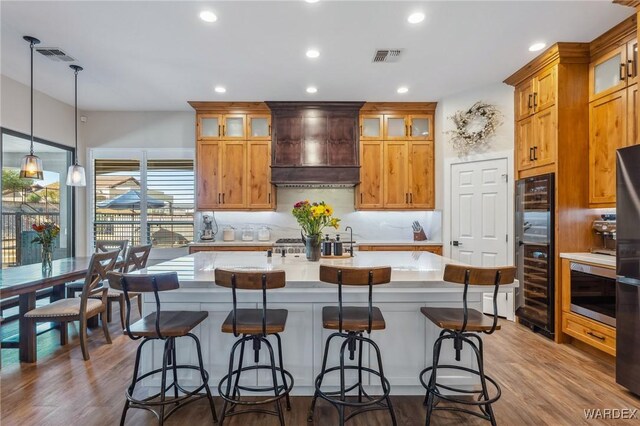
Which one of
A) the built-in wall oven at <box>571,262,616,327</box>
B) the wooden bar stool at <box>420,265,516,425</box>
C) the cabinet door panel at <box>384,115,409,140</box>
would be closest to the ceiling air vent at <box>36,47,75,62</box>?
the cabinet door panel at <box>384,115,409,140</box>

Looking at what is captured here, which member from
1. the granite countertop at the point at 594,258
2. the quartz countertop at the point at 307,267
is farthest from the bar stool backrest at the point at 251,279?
the granite countertop at the point at 594,258

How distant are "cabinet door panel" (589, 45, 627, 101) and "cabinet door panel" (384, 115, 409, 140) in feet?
7.39

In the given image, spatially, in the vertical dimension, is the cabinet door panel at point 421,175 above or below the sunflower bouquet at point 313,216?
above

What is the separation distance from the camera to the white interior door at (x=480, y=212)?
13.8ft

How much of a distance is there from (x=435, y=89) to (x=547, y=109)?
140 centimetres

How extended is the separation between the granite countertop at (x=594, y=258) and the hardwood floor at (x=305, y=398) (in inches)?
36.3

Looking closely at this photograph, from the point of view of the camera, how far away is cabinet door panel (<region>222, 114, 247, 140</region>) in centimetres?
506

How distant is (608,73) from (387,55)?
7.11 feet

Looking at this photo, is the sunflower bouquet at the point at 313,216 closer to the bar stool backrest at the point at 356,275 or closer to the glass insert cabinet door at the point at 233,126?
the bar stool backrest at the point at 356,275

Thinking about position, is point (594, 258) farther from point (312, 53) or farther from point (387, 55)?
point (312, 53)

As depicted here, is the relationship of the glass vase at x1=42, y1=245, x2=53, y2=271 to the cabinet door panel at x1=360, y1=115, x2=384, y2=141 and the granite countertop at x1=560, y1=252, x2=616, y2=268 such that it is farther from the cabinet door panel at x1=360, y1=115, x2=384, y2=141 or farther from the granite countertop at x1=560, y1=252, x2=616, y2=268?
the granite countertop at x1=560, y1=252, x2=616, y2=268

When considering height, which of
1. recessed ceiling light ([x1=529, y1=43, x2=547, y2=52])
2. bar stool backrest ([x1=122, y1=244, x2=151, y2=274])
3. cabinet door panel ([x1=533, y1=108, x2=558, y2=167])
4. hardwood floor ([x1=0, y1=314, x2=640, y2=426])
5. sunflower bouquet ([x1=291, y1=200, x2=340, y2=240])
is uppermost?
recessed ceiling light ([x1=529, y1=43, x2=547, y2=52])

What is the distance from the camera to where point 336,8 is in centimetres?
271

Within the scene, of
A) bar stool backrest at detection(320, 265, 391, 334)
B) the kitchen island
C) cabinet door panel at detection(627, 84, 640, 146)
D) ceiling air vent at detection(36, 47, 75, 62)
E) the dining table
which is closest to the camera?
bar stool backrest at detection(320, 265, 391, 334)
